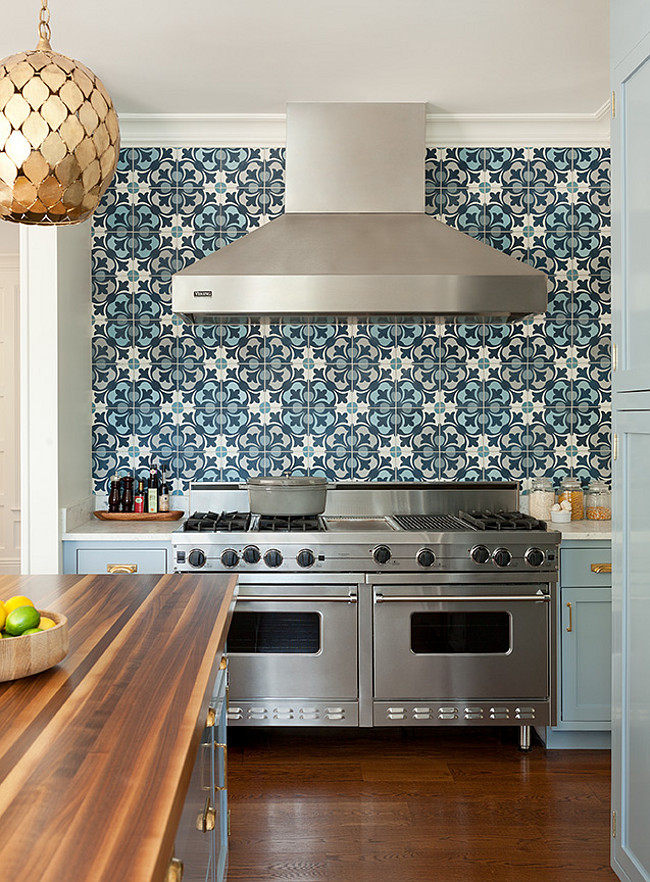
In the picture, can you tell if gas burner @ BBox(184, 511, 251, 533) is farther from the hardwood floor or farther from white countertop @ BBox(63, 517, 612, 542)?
the hardwood floor

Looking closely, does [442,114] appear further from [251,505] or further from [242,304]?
[251,505]

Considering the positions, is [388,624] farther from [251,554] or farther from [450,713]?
[251,554]

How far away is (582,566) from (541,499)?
0.48m

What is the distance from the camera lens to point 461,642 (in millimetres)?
3350

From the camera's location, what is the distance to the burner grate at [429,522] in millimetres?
3471

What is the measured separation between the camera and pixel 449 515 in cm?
392

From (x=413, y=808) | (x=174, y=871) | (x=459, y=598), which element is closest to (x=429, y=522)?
(x=459, y=598)

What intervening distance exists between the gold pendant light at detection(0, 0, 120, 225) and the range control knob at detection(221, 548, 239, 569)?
1.99 meters

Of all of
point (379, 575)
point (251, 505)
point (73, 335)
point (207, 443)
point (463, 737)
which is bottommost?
point (463, 737)

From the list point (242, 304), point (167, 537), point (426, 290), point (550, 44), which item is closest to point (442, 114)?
point (550, 44)

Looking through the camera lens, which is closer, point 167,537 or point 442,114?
point 167,537

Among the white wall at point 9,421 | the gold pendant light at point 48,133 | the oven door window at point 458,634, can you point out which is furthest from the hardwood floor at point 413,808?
the white wall at point 9,421

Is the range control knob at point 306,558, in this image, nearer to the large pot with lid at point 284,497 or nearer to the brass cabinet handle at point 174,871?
the large pot with lid at point 284,497

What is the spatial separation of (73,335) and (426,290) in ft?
5.37
